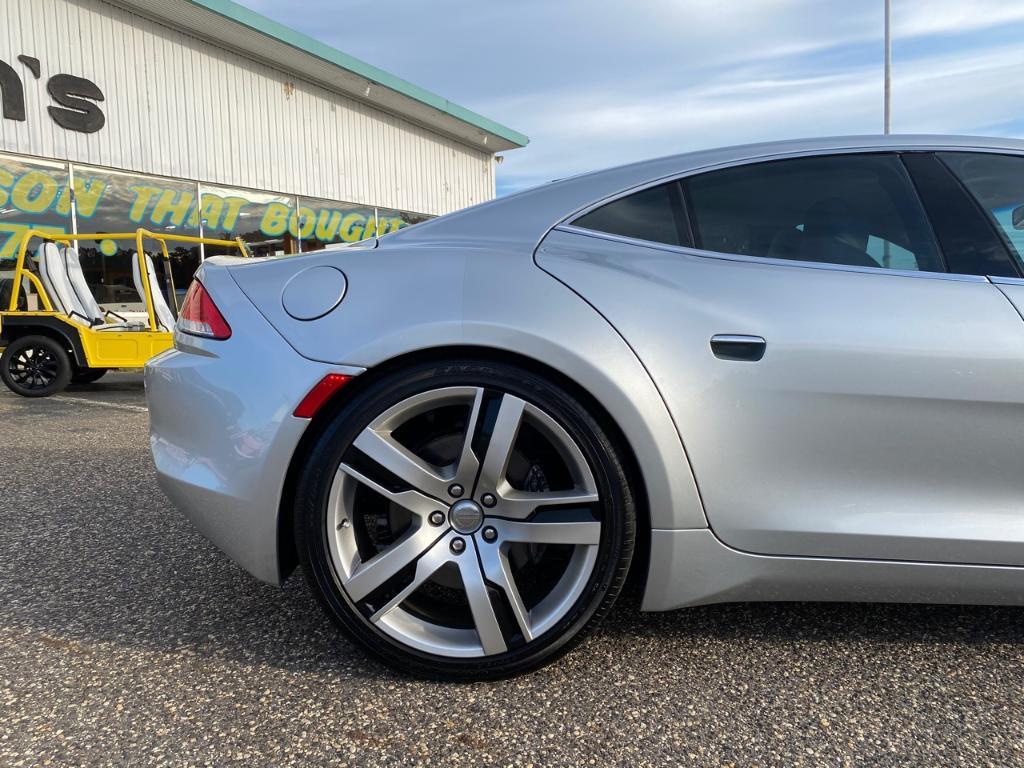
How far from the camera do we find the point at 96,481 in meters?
3.81

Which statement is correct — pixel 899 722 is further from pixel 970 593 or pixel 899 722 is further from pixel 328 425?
pixel 328 425

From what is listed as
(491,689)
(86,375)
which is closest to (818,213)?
(491,689)

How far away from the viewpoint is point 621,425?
5.59ft

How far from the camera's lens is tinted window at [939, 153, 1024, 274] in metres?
1.86

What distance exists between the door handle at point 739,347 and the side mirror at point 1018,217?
2.56 ft

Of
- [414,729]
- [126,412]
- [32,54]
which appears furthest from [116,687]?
[32,54]

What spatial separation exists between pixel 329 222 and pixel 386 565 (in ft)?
42.0

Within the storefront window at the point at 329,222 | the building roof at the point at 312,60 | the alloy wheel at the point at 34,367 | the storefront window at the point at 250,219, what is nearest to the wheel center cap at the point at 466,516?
Answer: the alloy wheel at the point at 34,367

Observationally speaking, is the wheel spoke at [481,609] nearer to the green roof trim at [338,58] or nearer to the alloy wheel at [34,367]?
the alloy wheel at [34,367]

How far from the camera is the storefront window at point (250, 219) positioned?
38.1 feet

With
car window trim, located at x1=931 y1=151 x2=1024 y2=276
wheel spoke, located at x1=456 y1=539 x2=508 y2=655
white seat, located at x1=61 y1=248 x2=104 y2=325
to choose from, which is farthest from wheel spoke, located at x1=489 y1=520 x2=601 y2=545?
white seat, located at x1=61 y1=248 x2=104 y2=325

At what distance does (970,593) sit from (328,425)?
1.54 metres

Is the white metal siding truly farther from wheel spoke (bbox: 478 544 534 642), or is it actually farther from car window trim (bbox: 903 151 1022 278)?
car window trim (bbox: 903 151 1022 278)

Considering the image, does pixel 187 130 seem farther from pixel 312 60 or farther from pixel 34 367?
pixel 34 367
